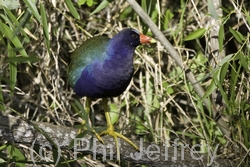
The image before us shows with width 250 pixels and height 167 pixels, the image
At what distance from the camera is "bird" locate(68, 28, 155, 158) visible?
251 cm

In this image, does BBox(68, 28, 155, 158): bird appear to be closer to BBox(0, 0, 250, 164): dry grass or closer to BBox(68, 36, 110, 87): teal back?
BBox(68, 36, 110, 87): teal back

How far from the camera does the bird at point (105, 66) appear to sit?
2510 mm

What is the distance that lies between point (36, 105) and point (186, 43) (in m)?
0.89

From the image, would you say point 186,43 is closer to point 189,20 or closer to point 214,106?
point 189,20

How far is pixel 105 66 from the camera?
8.30 ft

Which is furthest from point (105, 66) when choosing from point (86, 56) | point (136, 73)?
point (136, 73)

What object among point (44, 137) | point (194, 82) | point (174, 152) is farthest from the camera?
point (194, 82)

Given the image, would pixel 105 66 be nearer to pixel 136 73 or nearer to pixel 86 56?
pixel 86 56

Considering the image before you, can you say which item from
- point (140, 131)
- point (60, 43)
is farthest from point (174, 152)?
point (60, 43)

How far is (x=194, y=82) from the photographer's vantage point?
2580 mm

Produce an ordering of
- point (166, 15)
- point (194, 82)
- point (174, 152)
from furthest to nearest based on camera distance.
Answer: point (166, 15)
point (194, 82)
point (174, 152)

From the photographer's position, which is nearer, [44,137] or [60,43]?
[44,137]

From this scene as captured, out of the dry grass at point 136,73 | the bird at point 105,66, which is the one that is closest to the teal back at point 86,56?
the bird at point 105,66

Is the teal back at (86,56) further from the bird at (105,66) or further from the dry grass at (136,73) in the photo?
the dry grass at (136,73)
